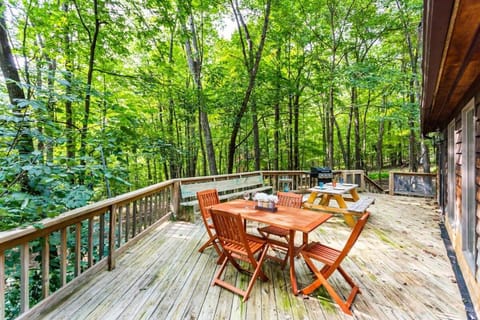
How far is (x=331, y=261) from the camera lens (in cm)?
212

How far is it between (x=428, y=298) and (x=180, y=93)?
243 inches

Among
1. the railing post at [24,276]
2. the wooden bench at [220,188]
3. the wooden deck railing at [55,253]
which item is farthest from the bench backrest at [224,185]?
the railing post at [24,276]

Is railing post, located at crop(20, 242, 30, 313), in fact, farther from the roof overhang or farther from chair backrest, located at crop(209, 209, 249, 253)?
the roof overhang

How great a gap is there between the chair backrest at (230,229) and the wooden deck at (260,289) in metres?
0.50

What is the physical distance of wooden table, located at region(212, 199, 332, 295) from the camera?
2.27m

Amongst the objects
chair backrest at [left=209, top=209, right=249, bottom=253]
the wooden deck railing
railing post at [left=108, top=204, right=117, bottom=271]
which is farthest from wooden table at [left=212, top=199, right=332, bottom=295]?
the wooden deck railing

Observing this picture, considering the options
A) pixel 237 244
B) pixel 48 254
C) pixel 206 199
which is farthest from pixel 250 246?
pixel 48 254

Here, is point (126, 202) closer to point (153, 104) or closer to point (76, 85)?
point (76, 85)

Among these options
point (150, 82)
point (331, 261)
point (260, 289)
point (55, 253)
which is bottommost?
point (260, 289)

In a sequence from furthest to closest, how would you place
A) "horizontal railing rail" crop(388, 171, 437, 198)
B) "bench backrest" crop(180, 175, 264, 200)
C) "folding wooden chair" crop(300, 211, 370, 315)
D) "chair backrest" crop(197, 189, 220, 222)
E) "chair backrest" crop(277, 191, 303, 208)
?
"horizontal railing rail" crop(388, 171, 437, 198), "bench backrest" crop(180, 175, 264, 200), "chair backrest" crop(197, 189, 220, 222), "chair backrest" crop(277, 191, 303, 208), "folding wooden chair" crop(300, 211, 370, 315)

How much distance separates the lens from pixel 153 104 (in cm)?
950

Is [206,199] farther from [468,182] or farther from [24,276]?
[468,182]

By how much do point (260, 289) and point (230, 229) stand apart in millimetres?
725

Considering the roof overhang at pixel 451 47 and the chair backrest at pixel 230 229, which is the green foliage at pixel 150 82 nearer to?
the chair backrest at pixel 230 229
